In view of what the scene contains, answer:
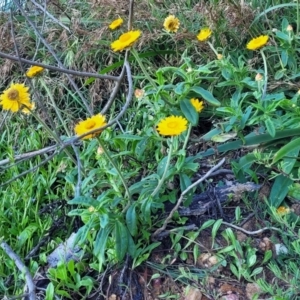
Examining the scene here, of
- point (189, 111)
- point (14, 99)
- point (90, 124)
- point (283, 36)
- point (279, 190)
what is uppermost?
point (14, 99)

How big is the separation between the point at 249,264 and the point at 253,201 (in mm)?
229

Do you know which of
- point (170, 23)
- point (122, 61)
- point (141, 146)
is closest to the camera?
point (141, 146)

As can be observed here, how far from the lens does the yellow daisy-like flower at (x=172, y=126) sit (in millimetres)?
1444

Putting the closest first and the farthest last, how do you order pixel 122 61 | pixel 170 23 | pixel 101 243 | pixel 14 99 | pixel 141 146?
pixel 101 243 < pixel 14 99 < pixel 141 146 < pixel 170 23 < pixel 122 61

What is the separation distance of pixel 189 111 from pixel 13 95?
49 cm

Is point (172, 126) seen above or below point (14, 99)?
below

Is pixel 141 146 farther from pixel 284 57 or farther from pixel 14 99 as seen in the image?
pixel 284 57

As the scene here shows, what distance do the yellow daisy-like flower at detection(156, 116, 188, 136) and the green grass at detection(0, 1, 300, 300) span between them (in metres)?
0.05

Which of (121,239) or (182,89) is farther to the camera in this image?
(182,89)

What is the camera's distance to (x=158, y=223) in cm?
157

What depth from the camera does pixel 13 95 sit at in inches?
60.1

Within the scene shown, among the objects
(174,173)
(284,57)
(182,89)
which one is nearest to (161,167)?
(174,173)

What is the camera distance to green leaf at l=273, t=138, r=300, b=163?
4.99 feet

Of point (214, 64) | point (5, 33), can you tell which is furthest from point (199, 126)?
point (5, 33)
